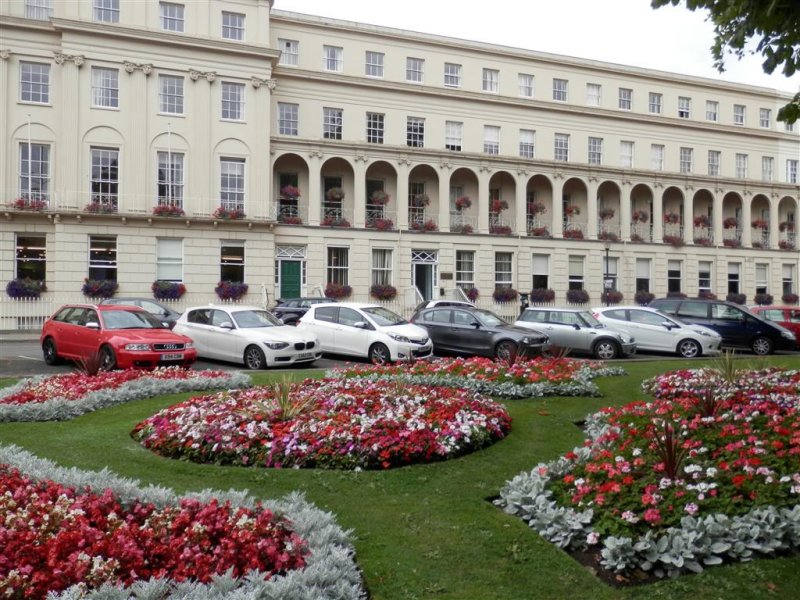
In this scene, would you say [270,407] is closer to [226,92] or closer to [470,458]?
[470,458]

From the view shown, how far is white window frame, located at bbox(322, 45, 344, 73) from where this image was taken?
36.8 metres

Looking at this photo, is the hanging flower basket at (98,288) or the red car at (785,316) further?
the hanging flower basket at (98,288)

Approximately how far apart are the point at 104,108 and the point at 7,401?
24725 millimetres

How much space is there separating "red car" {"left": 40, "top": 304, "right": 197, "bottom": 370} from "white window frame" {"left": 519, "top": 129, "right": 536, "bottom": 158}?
99.1 ft

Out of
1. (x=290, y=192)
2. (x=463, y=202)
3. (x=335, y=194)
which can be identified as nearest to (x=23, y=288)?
(x=290, y=192)

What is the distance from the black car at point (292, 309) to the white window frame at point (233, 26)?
576 inches

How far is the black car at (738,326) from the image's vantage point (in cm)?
2173

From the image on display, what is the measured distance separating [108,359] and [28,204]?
19.5 metres

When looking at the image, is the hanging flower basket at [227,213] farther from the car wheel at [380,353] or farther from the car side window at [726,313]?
the car side window at [726,313]

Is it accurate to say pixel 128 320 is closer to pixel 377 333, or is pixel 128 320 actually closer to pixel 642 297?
pixel 377 333

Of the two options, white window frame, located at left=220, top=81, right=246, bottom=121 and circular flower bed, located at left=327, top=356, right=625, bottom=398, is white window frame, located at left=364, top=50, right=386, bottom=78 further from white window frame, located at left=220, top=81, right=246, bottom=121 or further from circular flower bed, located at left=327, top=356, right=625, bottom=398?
circular flower bed, located at left=327, top=356, right=625, bottom=398

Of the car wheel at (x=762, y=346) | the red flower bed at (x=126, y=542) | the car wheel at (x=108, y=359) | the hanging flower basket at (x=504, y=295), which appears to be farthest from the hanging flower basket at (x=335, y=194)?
the red flower bed at (x=126, y=542)

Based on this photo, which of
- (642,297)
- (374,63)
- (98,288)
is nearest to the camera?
(98,288)

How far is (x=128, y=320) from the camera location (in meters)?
15.5
